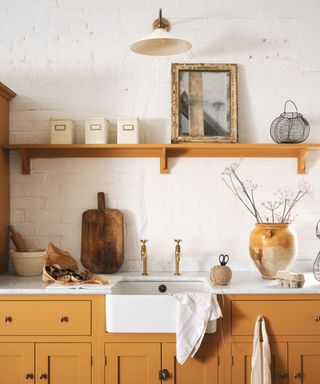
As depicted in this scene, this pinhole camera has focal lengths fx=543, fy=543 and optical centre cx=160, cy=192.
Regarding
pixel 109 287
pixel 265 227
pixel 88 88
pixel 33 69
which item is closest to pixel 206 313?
pixel 109 287

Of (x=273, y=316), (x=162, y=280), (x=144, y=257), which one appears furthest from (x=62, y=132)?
(x=273, y=316)

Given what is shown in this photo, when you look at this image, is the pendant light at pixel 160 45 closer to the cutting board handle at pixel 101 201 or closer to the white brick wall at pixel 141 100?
the white brick wall at pixel 141 100

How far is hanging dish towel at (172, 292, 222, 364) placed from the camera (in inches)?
110

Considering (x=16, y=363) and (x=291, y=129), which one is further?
(x=291, y=129)

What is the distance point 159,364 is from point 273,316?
0.66 meters

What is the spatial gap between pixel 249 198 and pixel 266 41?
1045 mm

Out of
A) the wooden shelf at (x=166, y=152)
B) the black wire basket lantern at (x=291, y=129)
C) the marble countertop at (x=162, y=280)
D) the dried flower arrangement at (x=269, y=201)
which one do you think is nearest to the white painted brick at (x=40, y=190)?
the wooden shelf at (x=166, y=152)

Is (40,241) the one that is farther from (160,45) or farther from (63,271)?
(160,45)

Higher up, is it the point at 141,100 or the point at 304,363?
the point at 141,100

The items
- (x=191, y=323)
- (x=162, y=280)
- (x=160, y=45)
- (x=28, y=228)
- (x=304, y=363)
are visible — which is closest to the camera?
(x=191, y=323)

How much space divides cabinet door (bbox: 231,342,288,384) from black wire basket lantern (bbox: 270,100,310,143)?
1.28m

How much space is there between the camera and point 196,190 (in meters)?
3.58

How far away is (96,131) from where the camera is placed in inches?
134

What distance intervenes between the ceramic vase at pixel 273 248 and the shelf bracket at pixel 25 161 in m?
1.51
